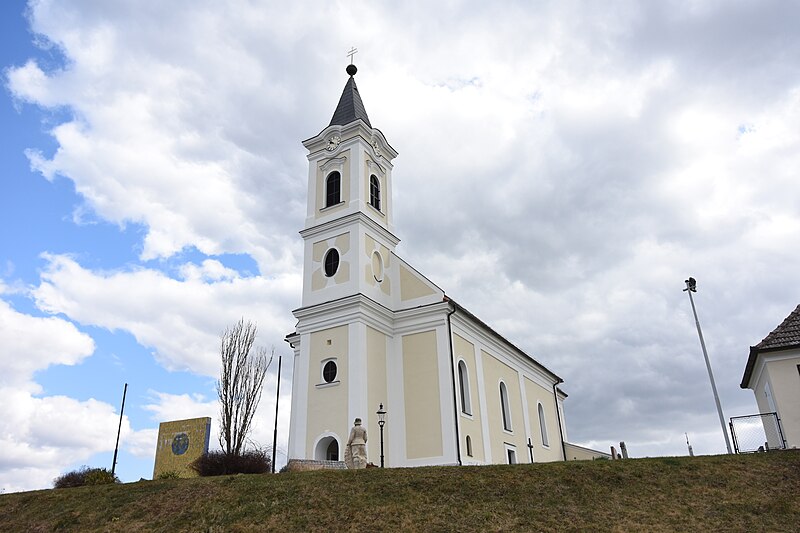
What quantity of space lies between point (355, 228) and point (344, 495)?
15820 millimetres

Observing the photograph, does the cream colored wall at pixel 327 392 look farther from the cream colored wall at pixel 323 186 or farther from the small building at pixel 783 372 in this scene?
the small building at pixel 783 372

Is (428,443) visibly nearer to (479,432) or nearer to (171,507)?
(479,432)

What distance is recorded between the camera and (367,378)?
26.8 m

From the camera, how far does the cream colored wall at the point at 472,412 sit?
2750cm

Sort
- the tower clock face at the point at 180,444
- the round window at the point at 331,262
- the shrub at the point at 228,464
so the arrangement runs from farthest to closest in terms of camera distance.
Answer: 1. the round window at the point at 331,262
2. the tower clock face at the point at 180,444
3. the shrub at the point at 228,464

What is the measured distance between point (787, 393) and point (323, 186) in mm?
21621

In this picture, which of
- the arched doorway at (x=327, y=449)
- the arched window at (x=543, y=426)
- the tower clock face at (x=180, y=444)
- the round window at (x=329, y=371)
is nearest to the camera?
the arched doorway at (x=327, y=449)

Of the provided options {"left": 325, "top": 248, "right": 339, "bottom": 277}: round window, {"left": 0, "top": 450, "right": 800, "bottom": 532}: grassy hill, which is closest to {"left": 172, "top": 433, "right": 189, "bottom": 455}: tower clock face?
{"left": 0, "top": 450, "right": 800, "bottom": 532}: grassy hill

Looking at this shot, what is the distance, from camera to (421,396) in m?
27.5

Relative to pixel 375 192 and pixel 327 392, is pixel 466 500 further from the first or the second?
pixel 375 192

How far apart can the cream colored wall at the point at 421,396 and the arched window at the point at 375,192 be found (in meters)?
7.19

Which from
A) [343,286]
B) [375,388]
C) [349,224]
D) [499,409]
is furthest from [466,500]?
[499,409]

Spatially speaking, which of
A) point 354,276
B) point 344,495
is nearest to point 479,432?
point 354,276

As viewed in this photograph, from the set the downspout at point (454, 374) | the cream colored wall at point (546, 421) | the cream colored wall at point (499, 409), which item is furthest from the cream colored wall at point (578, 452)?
the downspout at point (454, 374)
